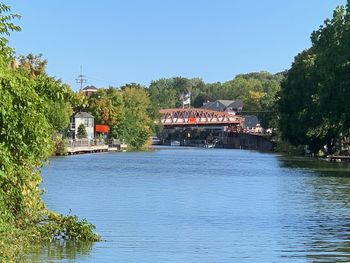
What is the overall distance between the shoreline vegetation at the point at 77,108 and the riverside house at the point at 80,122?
10.4 ft

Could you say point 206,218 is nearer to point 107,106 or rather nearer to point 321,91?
point 321,91

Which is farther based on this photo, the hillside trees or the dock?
the dock

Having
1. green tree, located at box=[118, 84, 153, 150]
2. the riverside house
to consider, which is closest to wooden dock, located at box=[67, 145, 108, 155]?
the riverside house

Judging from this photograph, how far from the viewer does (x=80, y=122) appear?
472 feet

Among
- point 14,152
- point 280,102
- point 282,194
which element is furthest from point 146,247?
point 280,102

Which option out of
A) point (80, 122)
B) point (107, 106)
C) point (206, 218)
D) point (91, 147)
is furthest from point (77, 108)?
A: point (107, 106)

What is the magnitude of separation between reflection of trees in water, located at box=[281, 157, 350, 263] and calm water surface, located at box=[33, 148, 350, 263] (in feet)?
0.09

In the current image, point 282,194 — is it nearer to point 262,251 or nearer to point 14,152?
point 262,251

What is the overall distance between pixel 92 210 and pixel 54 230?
12.0 meters

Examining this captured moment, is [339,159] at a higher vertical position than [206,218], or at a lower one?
higher

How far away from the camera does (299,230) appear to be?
31.4 meters

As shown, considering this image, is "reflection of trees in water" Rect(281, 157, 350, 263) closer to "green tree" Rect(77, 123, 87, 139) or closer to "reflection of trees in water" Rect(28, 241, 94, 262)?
"reflection of trees in water" Rect(28, 241, 94, 262)

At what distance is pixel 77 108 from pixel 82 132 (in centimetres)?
8616

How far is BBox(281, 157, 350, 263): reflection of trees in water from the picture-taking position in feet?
84.5
